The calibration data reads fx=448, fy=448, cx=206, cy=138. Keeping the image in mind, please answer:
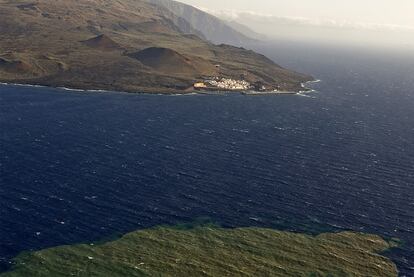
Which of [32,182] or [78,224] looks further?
[32,182]

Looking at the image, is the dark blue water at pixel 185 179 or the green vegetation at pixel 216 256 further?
the dark blue water at pixel 185 179

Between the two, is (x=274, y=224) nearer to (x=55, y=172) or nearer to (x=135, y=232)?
(x=135, y=232)

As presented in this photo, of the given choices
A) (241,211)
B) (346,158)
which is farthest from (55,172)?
(346,158)

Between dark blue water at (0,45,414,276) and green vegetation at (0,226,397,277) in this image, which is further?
dark blue water at (0,45,414,276)

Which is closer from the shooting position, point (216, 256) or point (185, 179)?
point (216, 256)
